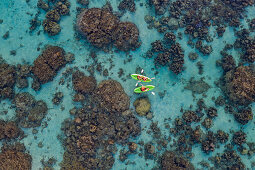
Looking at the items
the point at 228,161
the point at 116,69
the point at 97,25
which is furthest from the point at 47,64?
the point at 228,161

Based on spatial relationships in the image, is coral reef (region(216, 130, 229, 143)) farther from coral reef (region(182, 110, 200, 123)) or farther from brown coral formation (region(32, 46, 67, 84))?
brown coral formation (region(32, 46, 67, 84))

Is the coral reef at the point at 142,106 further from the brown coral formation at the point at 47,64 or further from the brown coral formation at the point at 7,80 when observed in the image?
the brown coral formation at the point at 7,80

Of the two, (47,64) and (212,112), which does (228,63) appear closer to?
(212,112)

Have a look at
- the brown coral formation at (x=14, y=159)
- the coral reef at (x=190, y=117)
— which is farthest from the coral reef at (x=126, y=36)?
the brown coral formation at (x=14, y=159)

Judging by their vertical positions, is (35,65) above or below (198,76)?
below

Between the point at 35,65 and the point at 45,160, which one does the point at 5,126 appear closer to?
the point at 45,160

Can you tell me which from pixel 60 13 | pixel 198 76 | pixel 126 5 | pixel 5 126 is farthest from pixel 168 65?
pixel 5 126
